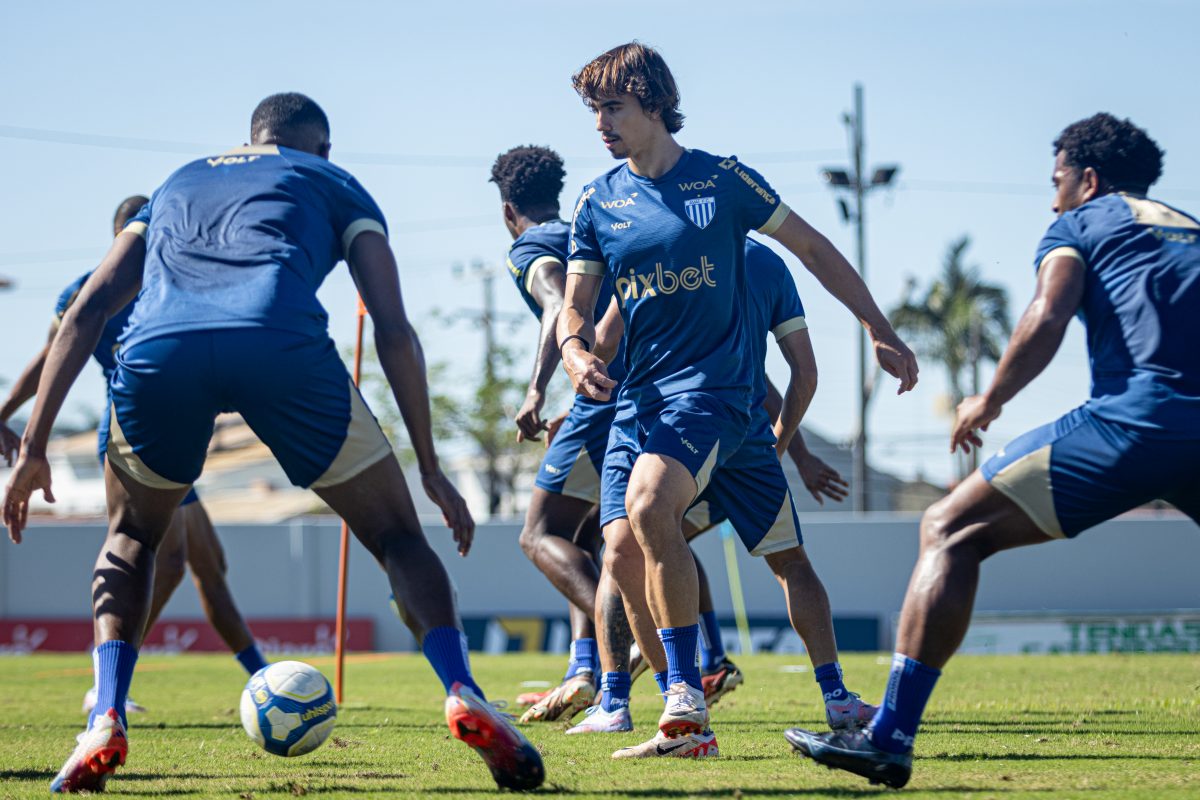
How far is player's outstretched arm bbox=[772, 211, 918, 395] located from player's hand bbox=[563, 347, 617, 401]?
32.6 inches

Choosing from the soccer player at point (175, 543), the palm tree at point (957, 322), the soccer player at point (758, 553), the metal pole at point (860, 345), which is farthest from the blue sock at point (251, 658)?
the palm tree at point (957, 322)

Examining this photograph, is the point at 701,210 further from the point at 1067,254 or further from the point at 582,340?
the point at 1067,254

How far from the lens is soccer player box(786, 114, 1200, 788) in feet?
13.3

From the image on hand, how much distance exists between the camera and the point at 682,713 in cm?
492

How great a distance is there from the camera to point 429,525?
925 inches

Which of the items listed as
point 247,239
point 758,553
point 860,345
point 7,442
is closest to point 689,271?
point 758,553

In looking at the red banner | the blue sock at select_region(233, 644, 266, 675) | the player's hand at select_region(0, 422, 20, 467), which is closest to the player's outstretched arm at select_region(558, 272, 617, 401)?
the player's hand at select_region(0, 422, 20, 467)

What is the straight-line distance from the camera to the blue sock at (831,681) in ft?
18.3

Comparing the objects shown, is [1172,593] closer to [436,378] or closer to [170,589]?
[170,589]

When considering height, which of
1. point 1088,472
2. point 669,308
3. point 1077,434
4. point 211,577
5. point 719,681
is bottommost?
point 719,681

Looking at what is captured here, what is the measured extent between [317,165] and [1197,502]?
2886mm

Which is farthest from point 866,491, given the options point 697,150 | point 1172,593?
point 697,150

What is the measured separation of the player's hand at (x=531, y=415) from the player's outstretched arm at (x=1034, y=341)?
2.32 metres

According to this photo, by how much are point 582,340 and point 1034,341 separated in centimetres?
177
